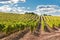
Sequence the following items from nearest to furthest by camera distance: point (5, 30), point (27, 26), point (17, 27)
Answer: point (5, 30) < point (17, 27) < point (27, 26)

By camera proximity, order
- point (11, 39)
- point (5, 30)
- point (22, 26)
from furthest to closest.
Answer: point (22, 26) → point (5, 30) → point (11, 39)

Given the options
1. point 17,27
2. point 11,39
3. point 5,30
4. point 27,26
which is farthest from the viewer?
point 27,26

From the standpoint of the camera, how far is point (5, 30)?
161ft

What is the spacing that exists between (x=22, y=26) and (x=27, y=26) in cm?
674

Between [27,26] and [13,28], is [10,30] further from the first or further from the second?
[27,26]

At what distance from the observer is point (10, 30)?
→ 51969 millimetres

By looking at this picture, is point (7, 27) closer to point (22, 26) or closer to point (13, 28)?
point (13, 28)

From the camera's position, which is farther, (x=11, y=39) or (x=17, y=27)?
(x=17, y=27)

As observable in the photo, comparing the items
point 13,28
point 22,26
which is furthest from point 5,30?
point 22,26

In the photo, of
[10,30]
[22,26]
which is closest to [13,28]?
[10,30]

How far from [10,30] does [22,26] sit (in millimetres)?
12240

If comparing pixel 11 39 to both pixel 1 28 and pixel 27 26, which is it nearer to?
pixel 1 28

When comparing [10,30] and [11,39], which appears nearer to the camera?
[11,39]

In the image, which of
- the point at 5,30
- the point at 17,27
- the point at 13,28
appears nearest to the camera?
the point at 5,30
